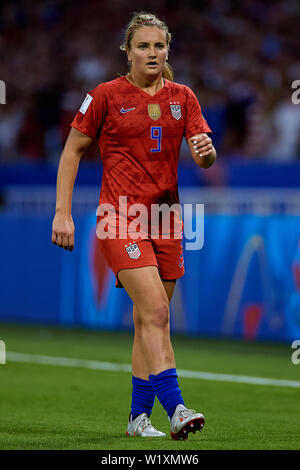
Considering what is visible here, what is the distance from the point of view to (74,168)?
617cm

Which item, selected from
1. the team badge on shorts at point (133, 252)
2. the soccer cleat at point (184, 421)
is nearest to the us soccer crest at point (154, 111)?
the team badge on shorts at point (133, 252)

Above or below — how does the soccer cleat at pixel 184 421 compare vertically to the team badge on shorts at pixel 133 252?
below

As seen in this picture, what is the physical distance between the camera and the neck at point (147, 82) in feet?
20.3

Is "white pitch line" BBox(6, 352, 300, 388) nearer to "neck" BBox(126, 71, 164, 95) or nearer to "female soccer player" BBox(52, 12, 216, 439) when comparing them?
"female soccer player" BBox(52, 12, 216, 439)

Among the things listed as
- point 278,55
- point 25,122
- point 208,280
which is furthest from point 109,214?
point 25,122

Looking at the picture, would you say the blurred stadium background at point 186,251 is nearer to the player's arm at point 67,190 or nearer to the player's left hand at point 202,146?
the player's arm at point 67,190

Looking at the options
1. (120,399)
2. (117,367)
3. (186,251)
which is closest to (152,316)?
(120,399)

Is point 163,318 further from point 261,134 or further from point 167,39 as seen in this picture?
point 261,134

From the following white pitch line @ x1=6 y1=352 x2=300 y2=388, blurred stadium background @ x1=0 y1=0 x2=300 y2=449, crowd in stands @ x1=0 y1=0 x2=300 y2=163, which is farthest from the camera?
crowd in stands @ x1=0 y1=0 x2=300 y2=163

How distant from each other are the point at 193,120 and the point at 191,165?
11273mm

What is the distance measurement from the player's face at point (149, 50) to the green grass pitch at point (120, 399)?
7.10 ft

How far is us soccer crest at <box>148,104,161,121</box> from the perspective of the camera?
20.1 feet

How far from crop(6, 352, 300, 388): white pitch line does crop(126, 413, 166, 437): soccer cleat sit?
3380mm

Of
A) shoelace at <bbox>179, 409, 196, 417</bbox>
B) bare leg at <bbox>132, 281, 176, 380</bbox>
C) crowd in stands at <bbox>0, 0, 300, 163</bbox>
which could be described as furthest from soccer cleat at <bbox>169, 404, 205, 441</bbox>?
crowd in stands at <bbox>0, 0, 300, 163</bbox>
